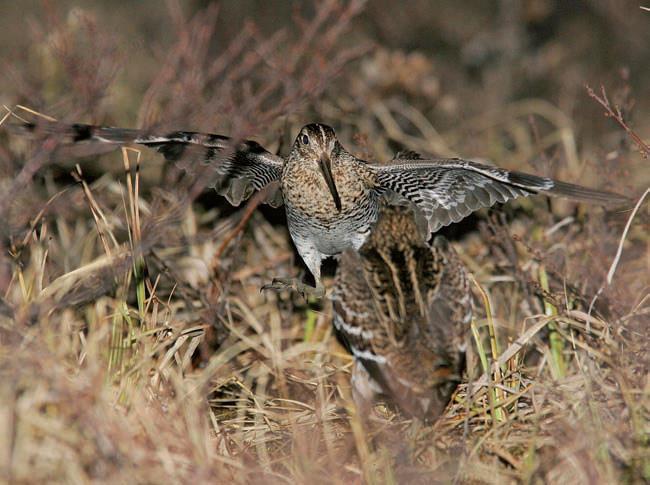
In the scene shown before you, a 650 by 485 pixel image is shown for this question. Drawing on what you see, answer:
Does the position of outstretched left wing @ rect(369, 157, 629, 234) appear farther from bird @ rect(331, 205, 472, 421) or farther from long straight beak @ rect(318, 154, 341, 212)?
bird @ rect(331, 205, 472, 421)

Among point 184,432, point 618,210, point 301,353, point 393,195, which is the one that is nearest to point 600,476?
point 184,432

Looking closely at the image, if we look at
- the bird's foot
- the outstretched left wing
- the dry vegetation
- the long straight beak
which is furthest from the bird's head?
the bird's foot

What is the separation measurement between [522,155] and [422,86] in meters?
1.06

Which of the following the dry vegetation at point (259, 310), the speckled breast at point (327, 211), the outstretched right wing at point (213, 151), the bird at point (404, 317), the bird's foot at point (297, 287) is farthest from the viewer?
the bird's foot at point (297, 287)

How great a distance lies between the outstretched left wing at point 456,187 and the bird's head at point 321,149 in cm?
37

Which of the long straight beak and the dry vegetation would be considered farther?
the long straight beak

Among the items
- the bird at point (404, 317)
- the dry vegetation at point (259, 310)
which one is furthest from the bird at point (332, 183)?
the bird at point (404, 317)

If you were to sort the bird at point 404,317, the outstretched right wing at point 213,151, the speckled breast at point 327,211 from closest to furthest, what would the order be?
the bird at point 404,317, the outstretched right wing at point 213,151, the speckled breast at point 327,211

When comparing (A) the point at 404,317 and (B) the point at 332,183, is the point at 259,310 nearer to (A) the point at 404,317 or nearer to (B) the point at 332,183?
(B) the point at 332,183

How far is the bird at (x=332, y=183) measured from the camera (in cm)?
543

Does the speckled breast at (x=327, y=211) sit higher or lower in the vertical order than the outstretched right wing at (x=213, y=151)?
lower

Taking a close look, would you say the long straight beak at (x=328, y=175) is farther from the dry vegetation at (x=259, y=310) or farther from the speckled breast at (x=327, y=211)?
the dry vegetation at (x=259, y=310)

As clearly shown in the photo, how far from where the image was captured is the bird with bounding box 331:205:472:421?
4348 mm

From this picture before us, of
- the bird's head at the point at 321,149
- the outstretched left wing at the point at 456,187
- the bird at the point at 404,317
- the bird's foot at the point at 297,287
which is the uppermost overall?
the bird's head at the point at 321,149
